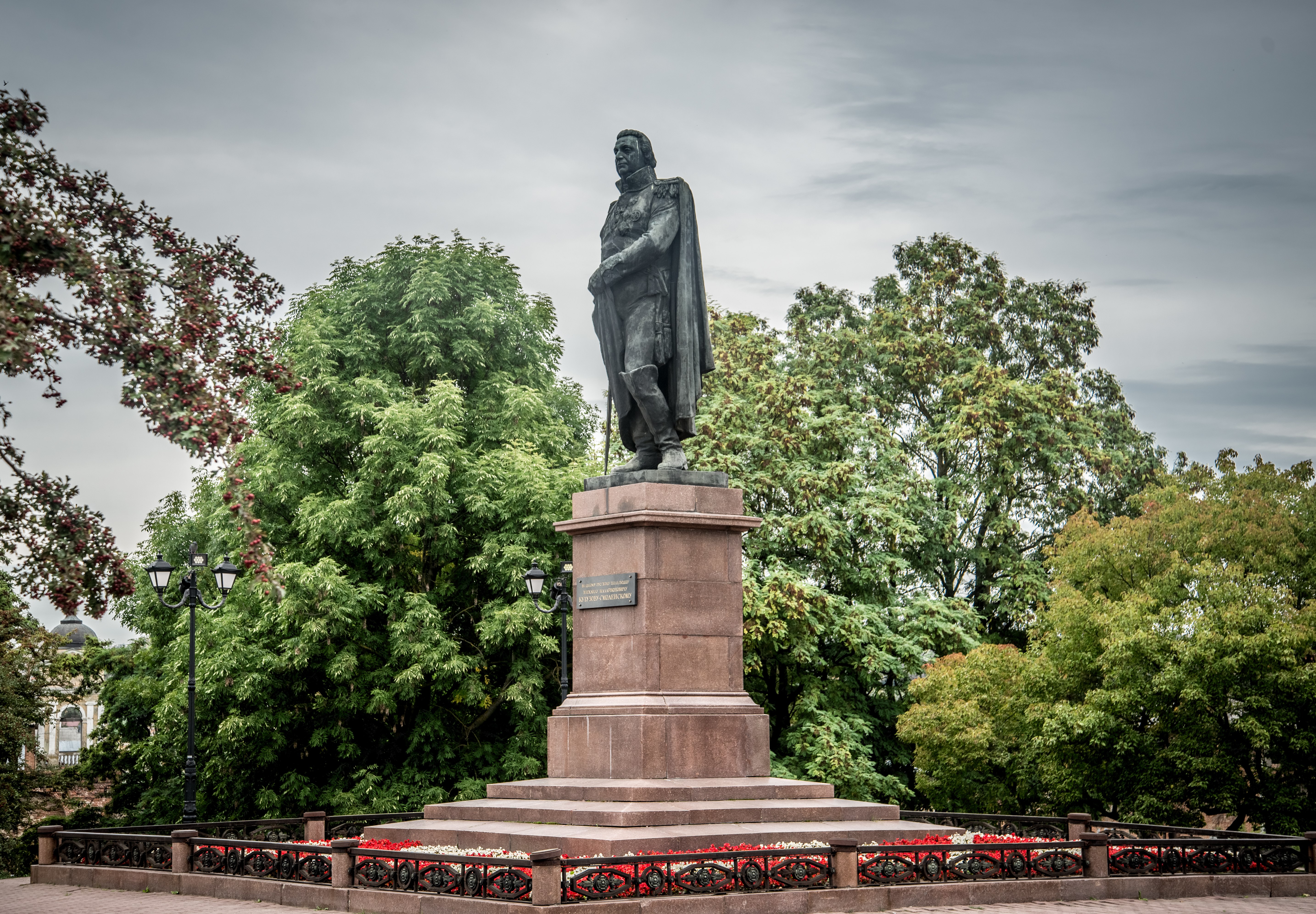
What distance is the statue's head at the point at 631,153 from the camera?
15.1m

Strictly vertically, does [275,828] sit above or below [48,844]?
below

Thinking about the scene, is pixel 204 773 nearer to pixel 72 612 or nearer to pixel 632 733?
pixel 632 733

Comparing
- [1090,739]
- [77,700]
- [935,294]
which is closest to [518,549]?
[1090,739]

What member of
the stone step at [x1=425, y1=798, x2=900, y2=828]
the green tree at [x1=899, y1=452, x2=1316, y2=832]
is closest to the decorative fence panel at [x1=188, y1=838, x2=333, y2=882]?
the stone step at [x1=425, y1=798, x2=900, y2=828]

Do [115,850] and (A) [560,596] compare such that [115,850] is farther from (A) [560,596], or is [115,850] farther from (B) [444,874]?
(A) [560,596]

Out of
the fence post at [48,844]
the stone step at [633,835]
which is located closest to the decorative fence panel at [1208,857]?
the stone step at [633,835]

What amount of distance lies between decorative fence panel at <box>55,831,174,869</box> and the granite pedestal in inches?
97.4

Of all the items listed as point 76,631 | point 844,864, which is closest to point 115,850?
point 844,864

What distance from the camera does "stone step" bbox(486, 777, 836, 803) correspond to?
1257 cm

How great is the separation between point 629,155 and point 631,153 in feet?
0.11

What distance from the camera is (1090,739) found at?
78.6 feet

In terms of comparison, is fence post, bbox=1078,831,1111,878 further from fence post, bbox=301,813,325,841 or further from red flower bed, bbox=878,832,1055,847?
fence post, bbox=301,813,325,841

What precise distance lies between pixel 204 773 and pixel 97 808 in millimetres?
13916

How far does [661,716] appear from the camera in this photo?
13.1m
